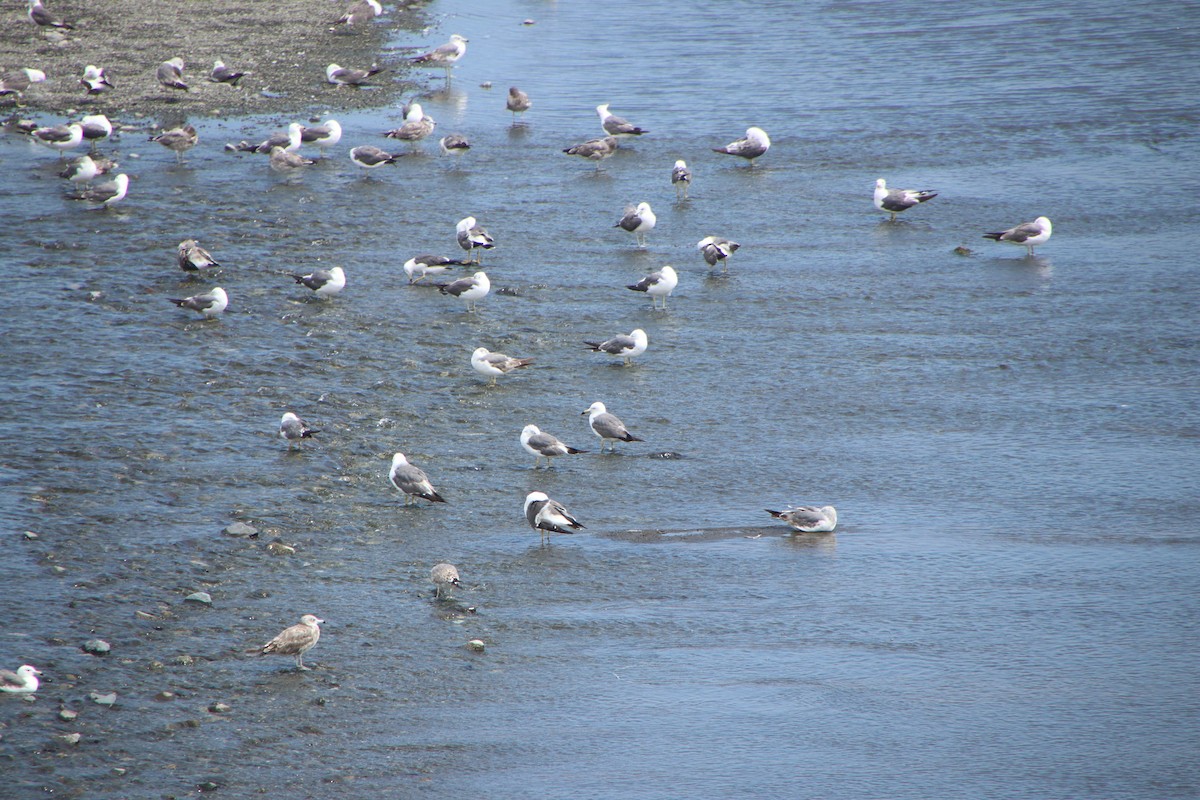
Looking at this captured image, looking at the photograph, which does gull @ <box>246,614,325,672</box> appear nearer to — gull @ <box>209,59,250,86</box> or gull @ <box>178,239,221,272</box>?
gull @ <box>178,239,221,272</box>

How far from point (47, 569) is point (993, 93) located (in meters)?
19.2

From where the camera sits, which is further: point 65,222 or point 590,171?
point 590,171

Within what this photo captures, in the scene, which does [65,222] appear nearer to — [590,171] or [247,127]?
[247,127]

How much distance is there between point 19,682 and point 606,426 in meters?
5.57

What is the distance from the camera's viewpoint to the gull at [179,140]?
1966 centimetres

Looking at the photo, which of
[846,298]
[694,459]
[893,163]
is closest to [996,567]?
[694,459]

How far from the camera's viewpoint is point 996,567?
9.88 metres

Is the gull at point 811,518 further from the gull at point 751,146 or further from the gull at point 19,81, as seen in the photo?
the gull at point 19,81

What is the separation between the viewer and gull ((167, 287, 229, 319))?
14258 millimetres

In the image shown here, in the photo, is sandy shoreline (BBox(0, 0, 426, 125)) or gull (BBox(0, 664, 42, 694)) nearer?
gull (BBox(0, 664, 42, 694))

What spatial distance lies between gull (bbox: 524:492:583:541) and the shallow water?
0.69ft

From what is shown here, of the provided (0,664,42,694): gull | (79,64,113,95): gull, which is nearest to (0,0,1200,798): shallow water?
(0,664,42,694): gull

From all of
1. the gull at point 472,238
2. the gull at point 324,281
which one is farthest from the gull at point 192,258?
the gull at point 472,238

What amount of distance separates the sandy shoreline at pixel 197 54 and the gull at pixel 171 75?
0.82ft
